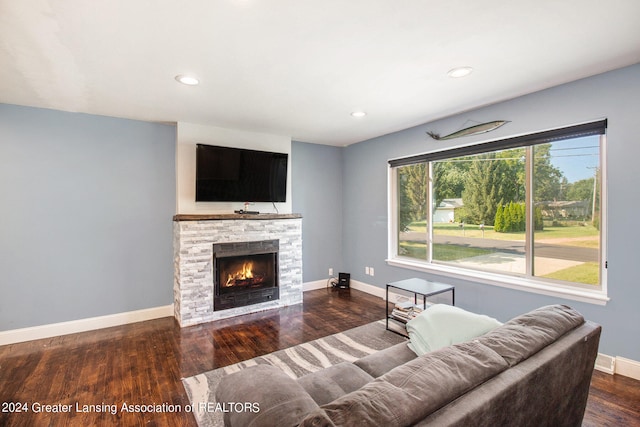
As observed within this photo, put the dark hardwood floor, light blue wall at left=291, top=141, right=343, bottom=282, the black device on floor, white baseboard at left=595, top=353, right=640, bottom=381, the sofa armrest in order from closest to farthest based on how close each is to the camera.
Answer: the sofa armrest < the dark hardwood floor < white baseboard at left=595, top=353, right=640, bottom=381 < light blue wall at left=291, top=141, right=343, bottom=282 < the black device on floor

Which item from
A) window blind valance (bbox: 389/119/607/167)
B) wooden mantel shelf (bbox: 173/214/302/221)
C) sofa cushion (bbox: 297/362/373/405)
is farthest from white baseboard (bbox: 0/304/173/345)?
window blind valance (bbox: 389/119/607/167)

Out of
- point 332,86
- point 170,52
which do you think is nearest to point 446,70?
point 332,86

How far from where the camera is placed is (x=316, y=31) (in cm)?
187

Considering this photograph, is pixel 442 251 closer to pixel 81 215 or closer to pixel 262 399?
pixel 262 399

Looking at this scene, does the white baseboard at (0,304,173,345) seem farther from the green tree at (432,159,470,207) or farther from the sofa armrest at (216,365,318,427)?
the green tree at (432,159,470,207)

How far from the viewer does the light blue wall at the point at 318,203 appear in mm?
4895

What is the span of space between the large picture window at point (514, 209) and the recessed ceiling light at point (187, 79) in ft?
9.49

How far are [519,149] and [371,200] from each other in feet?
7.00

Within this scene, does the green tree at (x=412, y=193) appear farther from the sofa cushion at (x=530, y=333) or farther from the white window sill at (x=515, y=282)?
the sofa cushion at (x=530, y=333)

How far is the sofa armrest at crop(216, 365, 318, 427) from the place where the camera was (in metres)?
1.00

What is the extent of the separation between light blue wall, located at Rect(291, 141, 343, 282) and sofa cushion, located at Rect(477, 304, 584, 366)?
145 inches

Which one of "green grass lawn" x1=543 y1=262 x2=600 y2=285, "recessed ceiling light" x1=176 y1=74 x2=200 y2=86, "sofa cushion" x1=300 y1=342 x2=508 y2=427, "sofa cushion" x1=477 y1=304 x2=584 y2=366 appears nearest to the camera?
"sofa cushion" x1=300 y1=342 x2=508 y2=427

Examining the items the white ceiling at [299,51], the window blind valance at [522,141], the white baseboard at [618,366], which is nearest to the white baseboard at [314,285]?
the window blind valance at [522,141]

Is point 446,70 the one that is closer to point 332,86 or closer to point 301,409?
point 332,86
